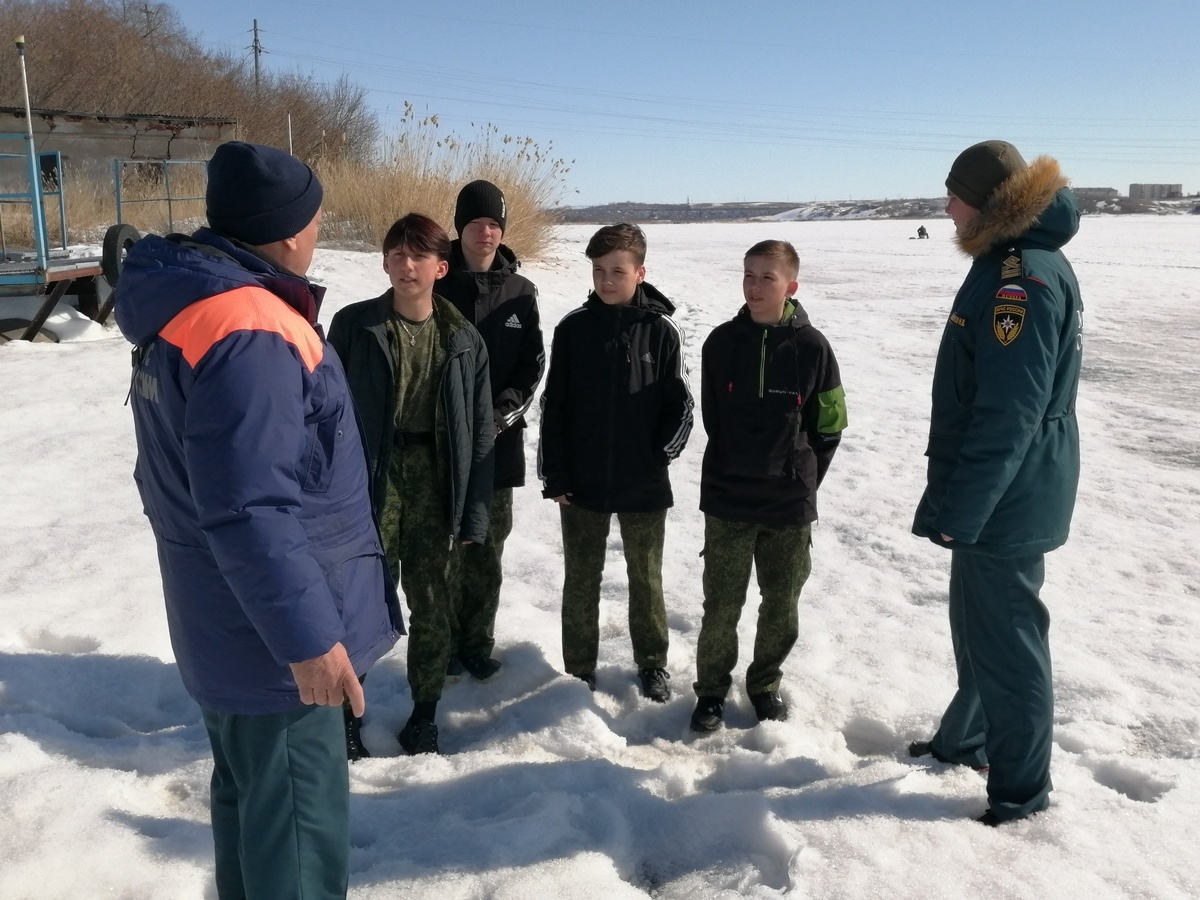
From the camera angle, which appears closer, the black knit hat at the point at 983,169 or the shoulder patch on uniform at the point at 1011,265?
the shoulder patch on uniform at the point at 1011,265

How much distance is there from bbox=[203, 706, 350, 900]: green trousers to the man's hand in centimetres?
15

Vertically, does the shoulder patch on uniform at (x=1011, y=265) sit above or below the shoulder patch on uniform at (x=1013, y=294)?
above

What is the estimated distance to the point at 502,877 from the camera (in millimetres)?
2428

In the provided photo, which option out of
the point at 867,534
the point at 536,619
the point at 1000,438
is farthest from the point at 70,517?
the point at 1000,438

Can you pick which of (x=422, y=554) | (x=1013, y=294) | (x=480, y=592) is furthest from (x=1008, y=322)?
(x=480, y=592)

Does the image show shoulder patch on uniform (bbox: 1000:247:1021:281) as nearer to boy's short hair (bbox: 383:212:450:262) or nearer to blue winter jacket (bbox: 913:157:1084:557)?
blue winter jacket (bbox: 913:157:1084:557)

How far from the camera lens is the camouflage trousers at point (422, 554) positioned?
3.30 m

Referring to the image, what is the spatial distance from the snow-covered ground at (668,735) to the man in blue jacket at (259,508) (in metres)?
0.58

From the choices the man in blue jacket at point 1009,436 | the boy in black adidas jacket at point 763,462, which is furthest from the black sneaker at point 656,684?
the man in blue jacket at point 1009,436

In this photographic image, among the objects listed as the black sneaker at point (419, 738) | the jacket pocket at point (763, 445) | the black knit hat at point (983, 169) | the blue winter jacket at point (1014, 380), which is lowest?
the black sneaker at point (419, 738)

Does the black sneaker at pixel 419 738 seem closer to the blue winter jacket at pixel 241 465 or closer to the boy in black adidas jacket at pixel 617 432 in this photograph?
the boy in black adidas jacket at pixel 617 432

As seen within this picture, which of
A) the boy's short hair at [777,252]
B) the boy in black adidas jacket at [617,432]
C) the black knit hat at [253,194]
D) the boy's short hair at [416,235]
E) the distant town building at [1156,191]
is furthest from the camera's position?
the distant town building at [1156,191]

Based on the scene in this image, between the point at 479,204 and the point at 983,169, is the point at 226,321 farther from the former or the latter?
the point at 479,204

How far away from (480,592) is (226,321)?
2.33m
